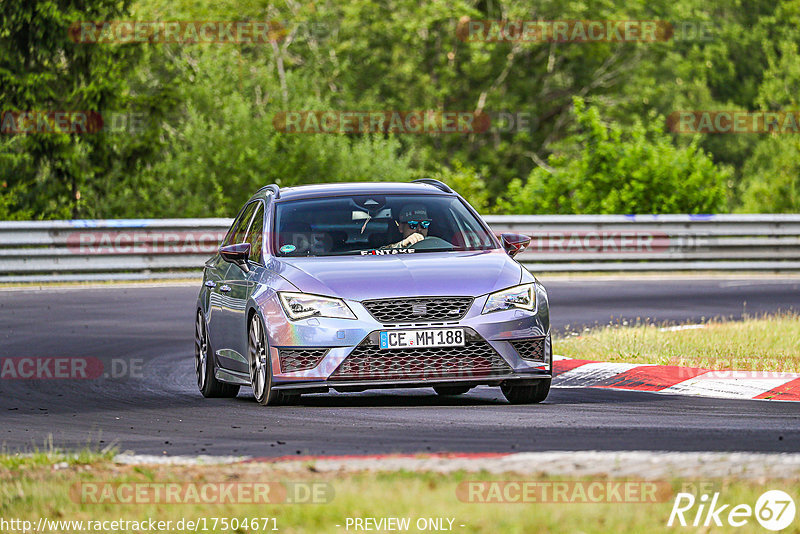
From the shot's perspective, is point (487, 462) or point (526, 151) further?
point (526, 151)

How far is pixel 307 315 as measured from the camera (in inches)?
395

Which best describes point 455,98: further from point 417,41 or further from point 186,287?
point 186,287

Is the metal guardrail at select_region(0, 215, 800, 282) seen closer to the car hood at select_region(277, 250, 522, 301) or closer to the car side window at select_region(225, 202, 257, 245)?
the car side window at select_region(225, 202, 257, 245)

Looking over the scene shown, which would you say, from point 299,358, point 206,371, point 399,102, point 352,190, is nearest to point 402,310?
point 299,358

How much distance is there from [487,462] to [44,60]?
2650 centimetres

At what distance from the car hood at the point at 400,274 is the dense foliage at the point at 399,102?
19564mm

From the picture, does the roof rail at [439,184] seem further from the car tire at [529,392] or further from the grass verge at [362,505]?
the grass verge at [362,505]

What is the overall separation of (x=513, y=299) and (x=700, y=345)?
12.9ft

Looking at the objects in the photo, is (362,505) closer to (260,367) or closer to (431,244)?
(260,367)

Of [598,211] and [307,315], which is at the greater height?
[307,315]

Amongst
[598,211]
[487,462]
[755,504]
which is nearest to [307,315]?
[487,462]

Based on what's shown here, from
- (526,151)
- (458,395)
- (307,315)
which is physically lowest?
(526,151)

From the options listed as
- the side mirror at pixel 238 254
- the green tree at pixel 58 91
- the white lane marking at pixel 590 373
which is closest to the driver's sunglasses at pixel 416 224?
the side mirror at pixel 238 254

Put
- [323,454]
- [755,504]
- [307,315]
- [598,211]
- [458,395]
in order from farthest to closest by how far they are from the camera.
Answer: [598,211] < [458,395] < [307,315] < [323,454] < [755,504]
